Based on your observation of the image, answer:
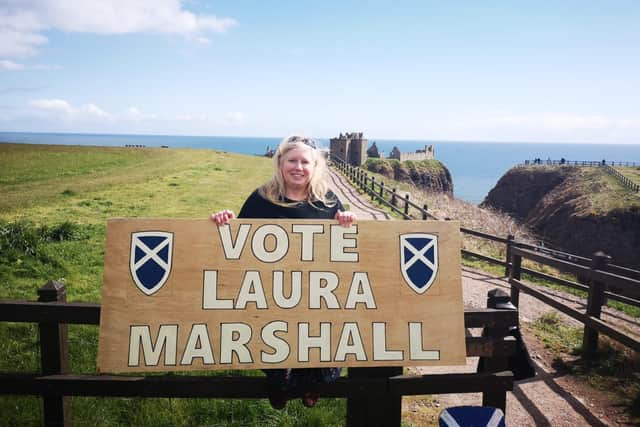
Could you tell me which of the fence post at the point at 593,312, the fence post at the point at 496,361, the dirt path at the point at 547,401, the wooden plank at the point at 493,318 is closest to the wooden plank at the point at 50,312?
the wooden plank at the point at 493,318

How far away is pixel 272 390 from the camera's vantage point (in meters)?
2.53

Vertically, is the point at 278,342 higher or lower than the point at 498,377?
higher

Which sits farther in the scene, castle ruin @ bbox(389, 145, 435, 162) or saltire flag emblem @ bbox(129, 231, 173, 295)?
castle ruin @ bbox(389, 145, 435, 162)

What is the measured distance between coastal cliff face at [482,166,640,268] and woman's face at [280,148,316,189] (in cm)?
3896

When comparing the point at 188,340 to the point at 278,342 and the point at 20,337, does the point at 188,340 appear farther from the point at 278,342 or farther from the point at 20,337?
the point at 20,337

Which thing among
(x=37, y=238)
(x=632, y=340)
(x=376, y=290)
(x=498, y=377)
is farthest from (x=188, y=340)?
(x=37, y=238)

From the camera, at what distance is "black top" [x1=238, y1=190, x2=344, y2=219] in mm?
2836

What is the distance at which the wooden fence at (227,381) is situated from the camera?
8.51 ft

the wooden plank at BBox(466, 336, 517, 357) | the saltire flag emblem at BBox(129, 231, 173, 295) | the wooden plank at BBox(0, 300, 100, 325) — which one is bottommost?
the wooden plank at BBox(466, 336, 517, 357)

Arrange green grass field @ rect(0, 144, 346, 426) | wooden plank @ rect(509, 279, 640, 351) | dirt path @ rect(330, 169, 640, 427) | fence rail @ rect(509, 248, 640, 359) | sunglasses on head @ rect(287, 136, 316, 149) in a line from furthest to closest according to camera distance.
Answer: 1. fence rail @ rect(509, 248, 640, 359)
2. wooden plank @ rect(509, 279, 640, 351)
3. dirt path @ rect(330, 169, 640, 427)
4. green grass field @ rect(0, 144, 346, 426)
5. sunglasses on head @ rect(287, 136, 316, 149)

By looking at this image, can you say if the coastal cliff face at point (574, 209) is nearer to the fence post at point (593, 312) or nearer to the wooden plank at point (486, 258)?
the wooden plank at point (486, 258)

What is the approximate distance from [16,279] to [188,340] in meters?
6.50

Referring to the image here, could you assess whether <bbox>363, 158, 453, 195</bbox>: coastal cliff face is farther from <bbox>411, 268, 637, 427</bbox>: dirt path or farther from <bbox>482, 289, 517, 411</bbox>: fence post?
<bbox>482, 289, 517, 411</bbox>: fence post

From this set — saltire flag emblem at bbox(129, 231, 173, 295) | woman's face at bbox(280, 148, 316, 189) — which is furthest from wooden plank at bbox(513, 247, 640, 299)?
saltire flag emblem at bbox(129, 231, 173, 295)
